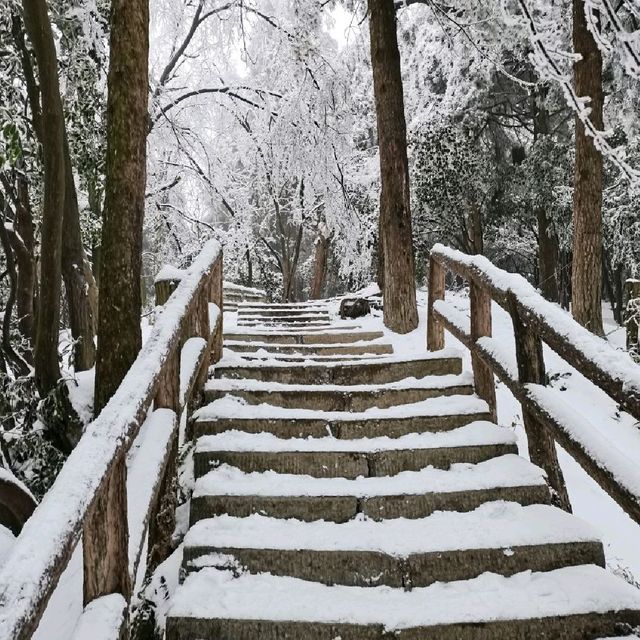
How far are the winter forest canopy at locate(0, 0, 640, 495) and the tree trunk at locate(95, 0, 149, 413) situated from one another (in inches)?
6.2

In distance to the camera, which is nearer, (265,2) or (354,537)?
(354,537)

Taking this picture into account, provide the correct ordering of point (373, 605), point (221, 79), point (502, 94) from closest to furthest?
point (373, 605) → point (221, 79) → point (502, 94)

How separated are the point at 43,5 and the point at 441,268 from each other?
3.69 meters

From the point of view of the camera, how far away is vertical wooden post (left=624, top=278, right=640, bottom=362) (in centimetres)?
710

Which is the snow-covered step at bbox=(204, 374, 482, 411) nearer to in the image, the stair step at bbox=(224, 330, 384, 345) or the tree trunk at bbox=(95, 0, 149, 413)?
the tree trunk at bbox=(95, 0, 149, 413)

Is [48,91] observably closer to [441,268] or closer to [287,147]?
[441,268]

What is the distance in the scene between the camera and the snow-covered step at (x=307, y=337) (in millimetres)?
6684

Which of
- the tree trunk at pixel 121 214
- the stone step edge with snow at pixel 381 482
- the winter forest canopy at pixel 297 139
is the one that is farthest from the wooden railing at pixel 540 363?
the tree trunk at pixel 121 214

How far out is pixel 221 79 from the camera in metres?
10.4

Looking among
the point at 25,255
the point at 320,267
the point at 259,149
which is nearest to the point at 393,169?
the point at 25,255

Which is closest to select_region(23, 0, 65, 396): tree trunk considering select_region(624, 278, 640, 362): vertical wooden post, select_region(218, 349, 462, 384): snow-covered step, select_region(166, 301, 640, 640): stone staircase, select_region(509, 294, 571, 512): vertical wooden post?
select_region(218, 349, 462, 384): snow-covered step

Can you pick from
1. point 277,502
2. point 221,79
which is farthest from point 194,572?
point 221,79

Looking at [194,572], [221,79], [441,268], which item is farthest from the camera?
[221,79]

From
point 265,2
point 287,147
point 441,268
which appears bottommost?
point 441,268
